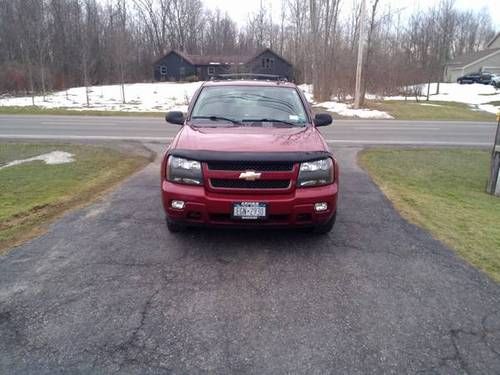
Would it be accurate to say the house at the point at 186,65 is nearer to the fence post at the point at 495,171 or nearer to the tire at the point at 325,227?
the fence post at the point at 495,171

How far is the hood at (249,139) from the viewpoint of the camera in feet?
12.5

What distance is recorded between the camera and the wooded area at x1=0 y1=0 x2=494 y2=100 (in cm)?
2982

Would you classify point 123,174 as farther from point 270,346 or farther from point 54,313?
point 270,346

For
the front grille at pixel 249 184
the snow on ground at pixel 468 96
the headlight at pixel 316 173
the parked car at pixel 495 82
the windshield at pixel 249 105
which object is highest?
the parked car at pixel 495 82

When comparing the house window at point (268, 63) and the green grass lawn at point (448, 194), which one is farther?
the house window at point (268, 63)

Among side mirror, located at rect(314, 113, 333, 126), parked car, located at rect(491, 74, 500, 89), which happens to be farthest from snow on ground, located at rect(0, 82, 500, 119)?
side mirror, located at rect(314, 113, 333, 126)

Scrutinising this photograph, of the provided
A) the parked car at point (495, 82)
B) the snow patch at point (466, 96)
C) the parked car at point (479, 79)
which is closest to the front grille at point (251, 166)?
the snow patch at point (466, 96)

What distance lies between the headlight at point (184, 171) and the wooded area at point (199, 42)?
22.8m

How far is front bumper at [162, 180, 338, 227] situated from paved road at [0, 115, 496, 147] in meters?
8.51

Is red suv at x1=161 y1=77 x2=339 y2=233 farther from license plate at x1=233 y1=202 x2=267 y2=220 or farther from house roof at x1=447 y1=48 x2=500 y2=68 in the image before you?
house roof at x1=447 y1=48 x2=500 y2=68

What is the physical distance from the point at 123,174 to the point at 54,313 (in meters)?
4.96

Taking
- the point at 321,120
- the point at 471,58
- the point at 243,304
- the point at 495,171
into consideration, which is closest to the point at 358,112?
the point at 495,171

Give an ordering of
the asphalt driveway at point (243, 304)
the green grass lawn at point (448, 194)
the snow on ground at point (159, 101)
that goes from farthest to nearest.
→ the snow on ground at point (159, 101) → the green grass lawn at point (448, 194) → the asphalt driveway at point (243, 304)

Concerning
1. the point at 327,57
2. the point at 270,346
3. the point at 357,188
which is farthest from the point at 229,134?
the point at 327,57
